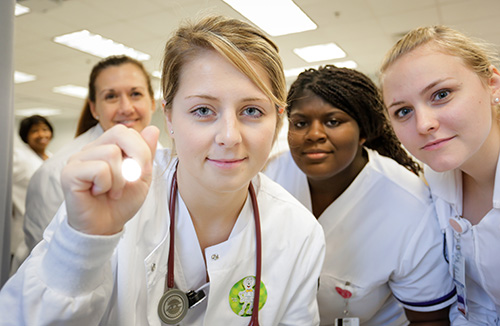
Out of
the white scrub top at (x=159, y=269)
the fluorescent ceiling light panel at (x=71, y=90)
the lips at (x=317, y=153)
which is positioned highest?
the fluorescent ceiling light panel at (x=71, y=90)

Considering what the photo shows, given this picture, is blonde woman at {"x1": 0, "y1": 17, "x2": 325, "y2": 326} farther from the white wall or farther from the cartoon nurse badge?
the white wall

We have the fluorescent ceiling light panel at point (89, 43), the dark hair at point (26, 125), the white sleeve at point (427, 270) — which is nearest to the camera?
the white sleeve at point (427, 270)

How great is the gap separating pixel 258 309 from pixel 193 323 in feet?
0.60

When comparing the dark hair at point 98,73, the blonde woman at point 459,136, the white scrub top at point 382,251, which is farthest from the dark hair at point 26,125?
the blonde woman at point 459,136

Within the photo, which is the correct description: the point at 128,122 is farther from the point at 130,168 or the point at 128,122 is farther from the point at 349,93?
the point at 130,168

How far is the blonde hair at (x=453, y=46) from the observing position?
103cm

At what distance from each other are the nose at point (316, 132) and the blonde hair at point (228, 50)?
34 cm

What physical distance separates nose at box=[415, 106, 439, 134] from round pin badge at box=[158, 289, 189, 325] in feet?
2.61

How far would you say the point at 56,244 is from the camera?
65 cm

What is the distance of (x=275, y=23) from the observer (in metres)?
2.24

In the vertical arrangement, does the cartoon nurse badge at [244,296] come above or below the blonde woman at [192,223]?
below

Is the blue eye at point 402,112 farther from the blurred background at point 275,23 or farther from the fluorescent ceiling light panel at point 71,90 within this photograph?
the fluorescent ceiling light panel at point 71,90

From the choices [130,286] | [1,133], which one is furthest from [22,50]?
[130,286]

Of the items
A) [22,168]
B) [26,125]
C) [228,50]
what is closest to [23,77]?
[26,125]
